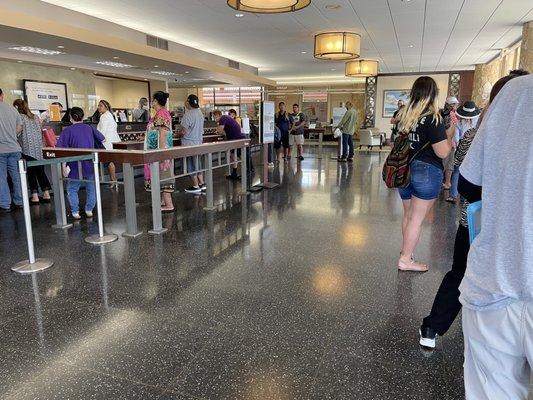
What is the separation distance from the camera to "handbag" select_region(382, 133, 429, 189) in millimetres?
2748

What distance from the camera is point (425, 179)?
2.74 m

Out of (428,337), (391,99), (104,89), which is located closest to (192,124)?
(428,337)

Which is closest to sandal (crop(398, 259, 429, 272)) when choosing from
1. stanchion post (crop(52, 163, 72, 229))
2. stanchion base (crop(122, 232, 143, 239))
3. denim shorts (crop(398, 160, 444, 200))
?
denim shorts (crop(398, 160, 444, 200))

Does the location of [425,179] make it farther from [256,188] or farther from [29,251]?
[256,188]

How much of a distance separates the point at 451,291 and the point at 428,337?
33 cm

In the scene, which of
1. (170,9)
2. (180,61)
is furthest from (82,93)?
(170,9)

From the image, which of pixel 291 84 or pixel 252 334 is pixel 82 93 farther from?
pixel 252 334

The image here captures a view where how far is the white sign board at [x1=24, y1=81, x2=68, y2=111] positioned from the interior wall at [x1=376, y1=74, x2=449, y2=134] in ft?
37.4

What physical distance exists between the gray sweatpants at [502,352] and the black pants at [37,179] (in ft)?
19.7

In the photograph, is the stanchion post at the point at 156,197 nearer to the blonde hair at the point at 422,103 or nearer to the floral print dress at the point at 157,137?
the floral print dress at the point at 157,137

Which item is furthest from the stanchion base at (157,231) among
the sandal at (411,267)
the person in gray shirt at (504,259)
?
the person in gray shirt at (504,259)

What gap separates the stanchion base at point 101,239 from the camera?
3861 mm

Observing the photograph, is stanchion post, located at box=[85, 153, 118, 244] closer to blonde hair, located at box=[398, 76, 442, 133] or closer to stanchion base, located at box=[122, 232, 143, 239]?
stanchion base, located at box=[122, 232, 143, 239]

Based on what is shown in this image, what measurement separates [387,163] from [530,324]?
199 cm
